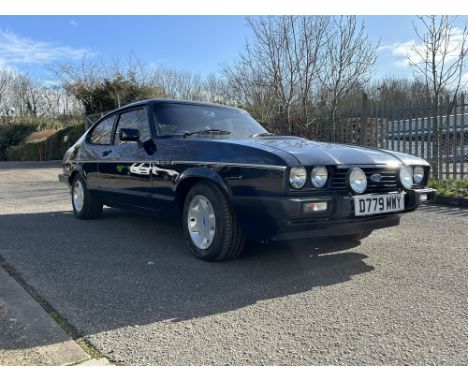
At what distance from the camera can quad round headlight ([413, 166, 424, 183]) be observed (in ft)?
12.4

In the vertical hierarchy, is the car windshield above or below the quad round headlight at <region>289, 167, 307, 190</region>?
above

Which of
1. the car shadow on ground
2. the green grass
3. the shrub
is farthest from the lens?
the shrub

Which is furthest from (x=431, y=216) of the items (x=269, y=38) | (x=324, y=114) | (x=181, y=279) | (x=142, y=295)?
(x=269, y=38)

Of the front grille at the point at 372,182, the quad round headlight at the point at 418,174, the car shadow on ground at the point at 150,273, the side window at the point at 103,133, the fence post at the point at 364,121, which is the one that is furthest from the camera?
the fence post at the point at 364,121

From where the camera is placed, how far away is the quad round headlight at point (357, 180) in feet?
10.5

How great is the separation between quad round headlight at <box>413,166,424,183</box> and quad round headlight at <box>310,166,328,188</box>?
1148 mm

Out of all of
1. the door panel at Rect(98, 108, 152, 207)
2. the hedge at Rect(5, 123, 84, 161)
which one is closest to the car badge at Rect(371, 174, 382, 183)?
the door panel at Rect(98, 108, 152, 207)

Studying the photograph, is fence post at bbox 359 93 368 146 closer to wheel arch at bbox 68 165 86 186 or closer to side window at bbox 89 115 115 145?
side window at bbox 89 115 115 145

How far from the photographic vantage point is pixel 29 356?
2.08m

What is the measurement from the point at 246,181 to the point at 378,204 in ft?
3.47

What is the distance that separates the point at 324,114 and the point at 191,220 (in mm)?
7394

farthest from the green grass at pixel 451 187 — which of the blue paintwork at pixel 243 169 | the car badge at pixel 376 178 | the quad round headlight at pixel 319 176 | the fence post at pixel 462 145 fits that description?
the quad round headlight at pixel 319 176

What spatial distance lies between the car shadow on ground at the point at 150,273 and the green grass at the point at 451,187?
12.0 feet

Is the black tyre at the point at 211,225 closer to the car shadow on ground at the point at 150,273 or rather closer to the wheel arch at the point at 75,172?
the car shadow on ground at the point at 150,273
